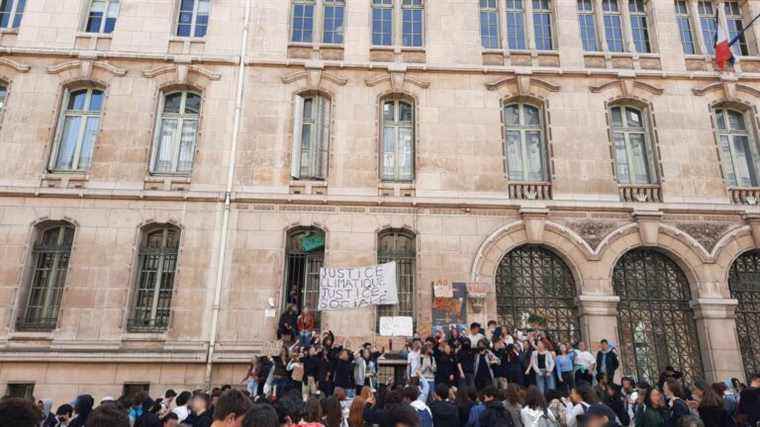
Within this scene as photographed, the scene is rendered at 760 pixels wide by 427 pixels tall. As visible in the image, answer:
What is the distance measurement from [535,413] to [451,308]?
7.74 m

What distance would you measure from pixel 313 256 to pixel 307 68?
21.7ft

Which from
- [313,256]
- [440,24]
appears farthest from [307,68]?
[313,256]

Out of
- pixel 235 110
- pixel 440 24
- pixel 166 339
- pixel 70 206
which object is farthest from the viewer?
pixel 440 24

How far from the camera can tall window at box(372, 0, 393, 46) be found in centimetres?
1853

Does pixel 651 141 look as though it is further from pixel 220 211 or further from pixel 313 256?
pixel 220 211

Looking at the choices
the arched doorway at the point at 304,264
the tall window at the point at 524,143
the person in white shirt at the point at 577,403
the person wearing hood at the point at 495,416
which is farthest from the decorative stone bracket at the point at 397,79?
the person wearing hood at the point at 495,416

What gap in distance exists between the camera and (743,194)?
16.9 m

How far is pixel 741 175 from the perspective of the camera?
57.2 ft

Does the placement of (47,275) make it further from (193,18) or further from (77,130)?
(193,18)

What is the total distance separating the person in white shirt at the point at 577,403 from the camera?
7914 millimetres

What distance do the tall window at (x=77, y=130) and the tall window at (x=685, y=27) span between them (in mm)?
21069

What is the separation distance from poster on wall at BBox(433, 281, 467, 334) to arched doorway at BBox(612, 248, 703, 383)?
494cm

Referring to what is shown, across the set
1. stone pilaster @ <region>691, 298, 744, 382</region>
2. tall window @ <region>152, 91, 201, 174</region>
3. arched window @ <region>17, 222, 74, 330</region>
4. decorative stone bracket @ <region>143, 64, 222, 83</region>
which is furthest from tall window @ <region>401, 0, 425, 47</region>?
arched window @ <region>17, 222, 74, 330</region>

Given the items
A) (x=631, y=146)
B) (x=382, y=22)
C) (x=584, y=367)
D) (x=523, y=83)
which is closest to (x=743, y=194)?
(x=631, y=146)
